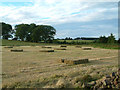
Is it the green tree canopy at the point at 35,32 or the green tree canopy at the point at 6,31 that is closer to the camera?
the green tree canopy at the point at 35,32

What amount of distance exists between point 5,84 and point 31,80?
81 cm

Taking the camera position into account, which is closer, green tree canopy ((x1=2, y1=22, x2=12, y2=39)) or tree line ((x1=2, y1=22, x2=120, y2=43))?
tree line ((x1=2, y1=22, x2=120, y2=43))

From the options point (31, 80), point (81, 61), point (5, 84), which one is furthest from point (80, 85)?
point (81, 61)

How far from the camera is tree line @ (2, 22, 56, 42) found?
56.4m

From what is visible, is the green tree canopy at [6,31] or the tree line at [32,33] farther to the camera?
the green tree canopy at [6,31]

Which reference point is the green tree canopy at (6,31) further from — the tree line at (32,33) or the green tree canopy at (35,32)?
the green tree canopy at (35,32)

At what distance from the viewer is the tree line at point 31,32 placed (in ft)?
185

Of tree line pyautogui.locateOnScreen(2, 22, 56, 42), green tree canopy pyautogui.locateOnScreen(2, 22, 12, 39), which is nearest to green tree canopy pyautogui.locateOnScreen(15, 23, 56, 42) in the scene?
tree line pyautogui.locateOnScreen(2, 22, 56, 42)

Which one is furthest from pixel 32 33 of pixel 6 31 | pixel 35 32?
pixel 6 31

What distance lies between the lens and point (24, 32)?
200ft

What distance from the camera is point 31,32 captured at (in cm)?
6044

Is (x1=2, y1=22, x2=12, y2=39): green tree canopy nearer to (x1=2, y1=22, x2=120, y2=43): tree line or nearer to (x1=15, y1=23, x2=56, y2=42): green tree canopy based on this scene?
(x1=2, y1=22, x2=120, y2=43): tree line

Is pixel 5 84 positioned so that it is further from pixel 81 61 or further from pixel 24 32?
pixel 24 32

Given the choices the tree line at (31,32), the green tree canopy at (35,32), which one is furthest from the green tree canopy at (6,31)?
the green tree canopy at (35,32)
